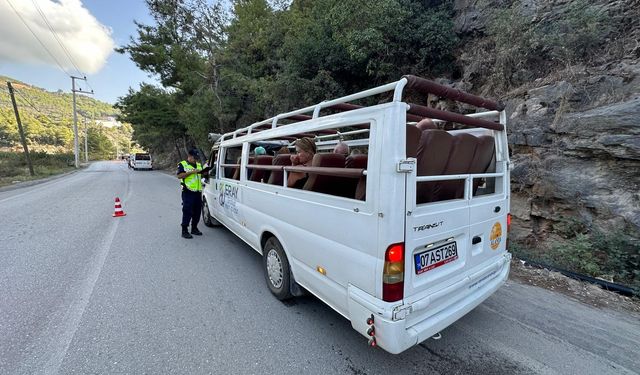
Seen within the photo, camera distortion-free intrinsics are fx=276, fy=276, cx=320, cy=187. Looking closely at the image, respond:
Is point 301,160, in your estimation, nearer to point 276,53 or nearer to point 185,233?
point 185,233

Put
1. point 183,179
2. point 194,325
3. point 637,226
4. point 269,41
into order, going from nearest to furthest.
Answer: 1. point 194,325
2. point 637,226
3. point 183,179
4. point 269,41

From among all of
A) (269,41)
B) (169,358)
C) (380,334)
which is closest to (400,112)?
(380,334)

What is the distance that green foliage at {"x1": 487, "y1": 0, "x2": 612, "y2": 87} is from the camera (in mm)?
5457

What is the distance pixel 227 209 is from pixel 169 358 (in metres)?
2.85

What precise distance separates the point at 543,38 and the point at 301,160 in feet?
20.7

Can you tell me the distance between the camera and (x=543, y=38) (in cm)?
586

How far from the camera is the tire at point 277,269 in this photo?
10.1ft

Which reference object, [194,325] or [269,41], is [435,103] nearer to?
[194,325]

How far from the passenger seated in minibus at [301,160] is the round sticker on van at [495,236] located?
1959 mm

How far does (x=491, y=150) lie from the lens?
9.47 feet

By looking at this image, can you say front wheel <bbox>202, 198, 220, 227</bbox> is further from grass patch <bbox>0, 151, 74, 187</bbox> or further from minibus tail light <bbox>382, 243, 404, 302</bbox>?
grass patch <bbox>0, 151, 74, 187</bbox>

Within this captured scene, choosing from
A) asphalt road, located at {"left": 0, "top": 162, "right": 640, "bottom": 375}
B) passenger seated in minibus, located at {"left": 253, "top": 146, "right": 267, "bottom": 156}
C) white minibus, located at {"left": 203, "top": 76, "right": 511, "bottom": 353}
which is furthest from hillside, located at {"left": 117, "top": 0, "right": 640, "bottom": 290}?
passenger seated in minibus, located at {"left": 253, "top": 146, "right": 267, "bottom": 156}

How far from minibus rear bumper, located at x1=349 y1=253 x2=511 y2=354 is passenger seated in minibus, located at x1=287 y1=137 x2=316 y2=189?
137cm

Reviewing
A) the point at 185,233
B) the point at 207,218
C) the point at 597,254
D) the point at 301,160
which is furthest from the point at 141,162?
the point at 597,254
